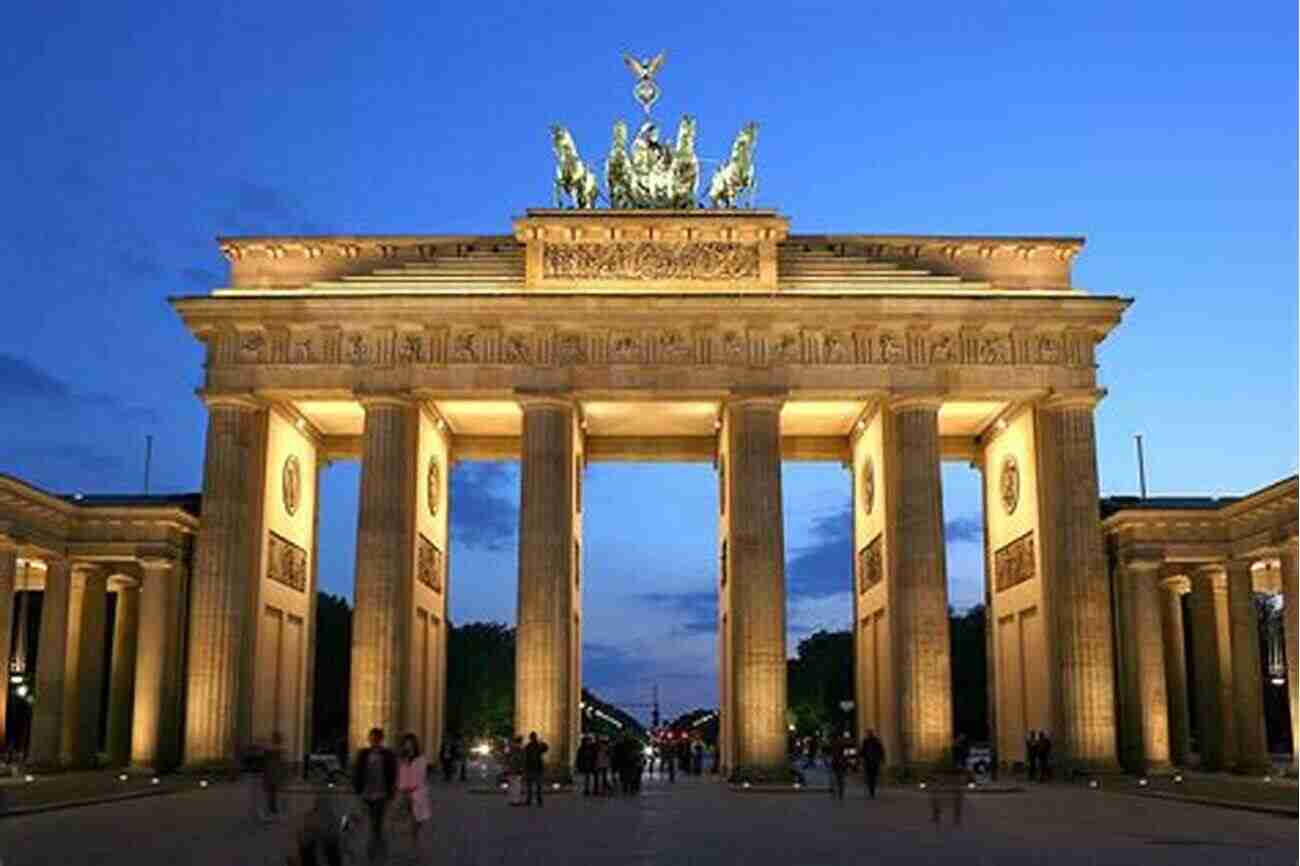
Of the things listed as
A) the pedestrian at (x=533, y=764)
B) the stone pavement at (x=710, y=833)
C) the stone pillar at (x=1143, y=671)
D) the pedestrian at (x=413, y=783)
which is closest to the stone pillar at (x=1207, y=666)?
the stone pillar at (x=1143, y=671)

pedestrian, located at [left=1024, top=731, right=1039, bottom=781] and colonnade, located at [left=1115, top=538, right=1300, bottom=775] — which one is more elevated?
colonnade, located at [left=1115, top=538, right=1300, bottom=775]

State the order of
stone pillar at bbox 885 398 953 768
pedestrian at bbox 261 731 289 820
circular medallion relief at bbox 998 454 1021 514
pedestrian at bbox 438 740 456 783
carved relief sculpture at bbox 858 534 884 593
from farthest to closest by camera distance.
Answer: circular medallion relief at bbox 998 454 1021 514 → carved relief sculpture at bbox 858 534 884 593 → pedestrian at bbox 438 740 456 783 → stone pillar at bbox 885 398 953 768 → pedestrian at bbox 261 731 289 820

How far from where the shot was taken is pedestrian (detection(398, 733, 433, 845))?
65.2 ft

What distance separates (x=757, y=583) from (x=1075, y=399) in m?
11.7

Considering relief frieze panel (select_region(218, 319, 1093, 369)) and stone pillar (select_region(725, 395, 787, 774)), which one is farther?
relief frieze panel (select_region(218, 319, 1093, 369))

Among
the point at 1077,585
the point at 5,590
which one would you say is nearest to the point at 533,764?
the point at 1077,585

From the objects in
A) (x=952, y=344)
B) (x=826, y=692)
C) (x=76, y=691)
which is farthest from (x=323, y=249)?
(x=826, y=692)

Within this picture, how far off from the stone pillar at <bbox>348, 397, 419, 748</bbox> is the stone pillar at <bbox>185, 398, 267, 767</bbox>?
138 inches

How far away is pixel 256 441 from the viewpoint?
4797cm

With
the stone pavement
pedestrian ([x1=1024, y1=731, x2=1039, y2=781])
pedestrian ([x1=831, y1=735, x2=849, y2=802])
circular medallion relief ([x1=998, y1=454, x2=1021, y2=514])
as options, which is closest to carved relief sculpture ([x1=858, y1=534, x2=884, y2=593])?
circular medallion relief ([x1=998, y1=454, x2=1021, y2=514])

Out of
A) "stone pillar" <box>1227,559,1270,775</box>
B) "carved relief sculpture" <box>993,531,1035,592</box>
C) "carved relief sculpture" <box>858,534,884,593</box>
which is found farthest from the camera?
"carved relief sculpture" <box>858,534,884,593</box>

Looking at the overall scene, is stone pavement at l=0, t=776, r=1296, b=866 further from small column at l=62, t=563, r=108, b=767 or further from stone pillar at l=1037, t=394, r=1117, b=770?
small column at l=62, t=563, r=108, b=767

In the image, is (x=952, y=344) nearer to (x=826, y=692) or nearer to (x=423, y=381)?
(x=423, y=381)

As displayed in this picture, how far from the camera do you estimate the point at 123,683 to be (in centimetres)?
5278
